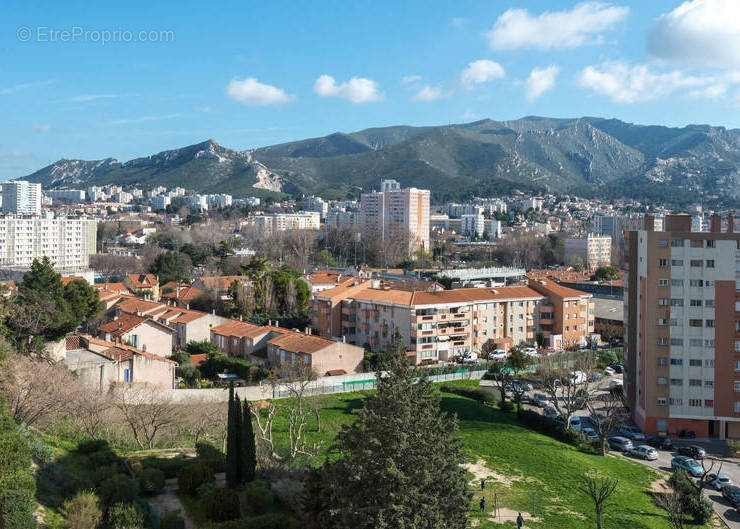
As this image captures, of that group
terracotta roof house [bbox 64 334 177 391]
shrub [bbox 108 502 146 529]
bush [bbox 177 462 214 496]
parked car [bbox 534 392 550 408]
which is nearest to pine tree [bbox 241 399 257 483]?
bush [bbox 177 462 214 496]

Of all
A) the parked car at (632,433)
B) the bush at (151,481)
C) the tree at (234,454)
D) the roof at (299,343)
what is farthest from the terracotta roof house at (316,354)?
the tree at (234,454)

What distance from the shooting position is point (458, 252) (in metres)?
109

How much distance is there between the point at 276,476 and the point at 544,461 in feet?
34.1

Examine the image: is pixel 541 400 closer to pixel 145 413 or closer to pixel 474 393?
pixel 474 393

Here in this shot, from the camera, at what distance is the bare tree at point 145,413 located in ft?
70.0

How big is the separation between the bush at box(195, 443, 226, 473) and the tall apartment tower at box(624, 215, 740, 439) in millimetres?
18999

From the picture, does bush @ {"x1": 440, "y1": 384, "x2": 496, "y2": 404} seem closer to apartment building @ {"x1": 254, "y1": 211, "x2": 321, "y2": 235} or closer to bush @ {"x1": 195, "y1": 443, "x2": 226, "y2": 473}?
bush @ {"x1": 195, "y1": 443, "x2": 226, "y2": 473}

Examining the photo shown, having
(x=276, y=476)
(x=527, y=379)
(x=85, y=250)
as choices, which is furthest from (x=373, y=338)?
(x=85, y=250)

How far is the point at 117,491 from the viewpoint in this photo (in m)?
13.9

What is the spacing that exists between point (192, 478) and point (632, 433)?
64.4 feet

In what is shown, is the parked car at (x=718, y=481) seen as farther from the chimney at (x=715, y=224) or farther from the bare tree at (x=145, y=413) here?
the bare tree at (x=145, y=413)

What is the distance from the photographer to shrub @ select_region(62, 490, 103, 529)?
12.7 m

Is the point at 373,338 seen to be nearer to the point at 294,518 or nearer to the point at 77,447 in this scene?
the point at 77,447

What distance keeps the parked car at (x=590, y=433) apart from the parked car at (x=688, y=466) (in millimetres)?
3082
